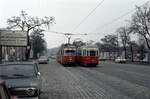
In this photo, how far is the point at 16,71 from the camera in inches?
317

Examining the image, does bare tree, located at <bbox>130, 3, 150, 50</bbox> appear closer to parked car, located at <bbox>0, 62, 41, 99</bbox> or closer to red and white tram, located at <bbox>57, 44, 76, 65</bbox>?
red and white tram, located at <bbox>57, 44, 76, 65</bbox>

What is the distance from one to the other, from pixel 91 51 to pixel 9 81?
1058 inches

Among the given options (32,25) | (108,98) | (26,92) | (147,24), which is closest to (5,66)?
(26,92)

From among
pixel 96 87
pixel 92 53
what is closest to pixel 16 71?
pixel 96 87

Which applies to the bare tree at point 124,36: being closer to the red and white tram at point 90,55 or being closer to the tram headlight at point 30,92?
the red and white tram at point 90,55

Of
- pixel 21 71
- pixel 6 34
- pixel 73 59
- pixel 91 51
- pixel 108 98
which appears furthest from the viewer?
pixel 73 59

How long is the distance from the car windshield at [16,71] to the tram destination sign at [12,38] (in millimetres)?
22463

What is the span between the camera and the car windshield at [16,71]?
7844 mm

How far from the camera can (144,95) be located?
981 centimetres

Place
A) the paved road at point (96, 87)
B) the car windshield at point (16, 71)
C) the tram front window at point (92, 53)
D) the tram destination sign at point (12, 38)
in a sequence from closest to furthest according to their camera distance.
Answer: the car windshield at point (16, 71)
the paved road at point (96, 87)
the tram destination sign at point (12, 38)
the tram front window at point (92, 53)

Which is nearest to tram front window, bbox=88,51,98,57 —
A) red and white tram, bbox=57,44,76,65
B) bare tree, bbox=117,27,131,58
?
red and white tram, bbox=57,44,76,65

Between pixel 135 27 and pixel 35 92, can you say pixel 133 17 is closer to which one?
pixel 135 27

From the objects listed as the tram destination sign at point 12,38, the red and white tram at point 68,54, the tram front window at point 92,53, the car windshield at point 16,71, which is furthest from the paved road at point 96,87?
the red and white tram at point 68,54

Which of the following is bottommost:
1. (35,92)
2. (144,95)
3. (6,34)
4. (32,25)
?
(144,95)
